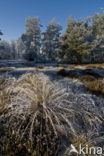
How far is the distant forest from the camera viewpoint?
20.7 meters

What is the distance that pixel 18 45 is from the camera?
149ft

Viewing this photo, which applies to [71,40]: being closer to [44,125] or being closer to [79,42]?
[79,42]

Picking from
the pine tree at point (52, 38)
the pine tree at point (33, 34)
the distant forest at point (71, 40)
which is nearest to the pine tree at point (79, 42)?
the distant forest at point (71, 40)

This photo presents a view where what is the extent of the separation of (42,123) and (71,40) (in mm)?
22669

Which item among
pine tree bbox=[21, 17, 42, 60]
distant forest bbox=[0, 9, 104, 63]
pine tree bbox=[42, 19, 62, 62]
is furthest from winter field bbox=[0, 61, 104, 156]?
pine tree bbox=[21, 17, 42, 60]

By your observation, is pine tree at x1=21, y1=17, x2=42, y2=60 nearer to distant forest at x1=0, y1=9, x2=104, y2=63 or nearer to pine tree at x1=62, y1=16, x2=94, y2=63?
distant forest at x1=0, y1=9, x2=104, y2=63

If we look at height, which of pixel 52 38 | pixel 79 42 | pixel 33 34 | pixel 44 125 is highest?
pixel 33 34

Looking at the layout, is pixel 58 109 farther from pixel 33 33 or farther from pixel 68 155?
pixel 33 33

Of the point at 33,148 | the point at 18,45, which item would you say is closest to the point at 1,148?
the point at 33,148

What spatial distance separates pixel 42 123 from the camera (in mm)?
1588

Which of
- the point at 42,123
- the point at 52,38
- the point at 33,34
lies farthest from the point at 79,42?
the point at 42,123

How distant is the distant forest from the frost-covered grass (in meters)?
16.4

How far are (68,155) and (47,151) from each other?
0.94ft

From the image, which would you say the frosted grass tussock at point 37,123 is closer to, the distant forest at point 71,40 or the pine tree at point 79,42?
the distant forest at point 71,40
